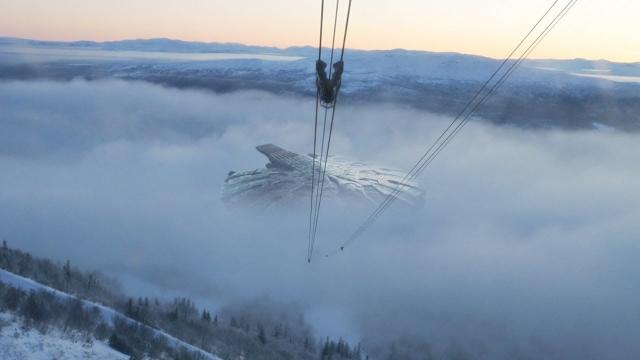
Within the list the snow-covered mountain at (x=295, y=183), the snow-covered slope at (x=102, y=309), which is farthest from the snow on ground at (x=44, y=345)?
the snow-covered mountain at (x=295, y=183)

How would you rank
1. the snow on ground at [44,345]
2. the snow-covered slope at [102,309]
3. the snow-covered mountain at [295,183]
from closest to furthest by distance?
the snow on ground at [44,345]
the snow-covered slope at [102,309]
the snow-covered mountain at [295,183]

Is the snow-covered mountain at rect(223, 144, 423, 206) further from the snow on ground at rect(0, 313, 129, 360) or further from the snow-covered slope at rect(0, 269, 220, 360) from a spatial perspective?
the snow on ground at rect(0, 313, 129, 360)

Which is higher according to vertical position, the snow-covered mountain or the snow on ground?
the snow on ground

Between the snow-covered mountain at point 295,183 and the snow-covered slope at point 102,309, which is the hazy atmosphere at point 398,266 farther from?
the snow-covered slope at point 102,309

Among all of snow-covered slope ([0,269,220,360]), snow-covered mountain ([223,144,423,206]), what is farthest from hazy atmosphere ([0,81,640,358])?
snow-covered slope ([0,269,220,360])

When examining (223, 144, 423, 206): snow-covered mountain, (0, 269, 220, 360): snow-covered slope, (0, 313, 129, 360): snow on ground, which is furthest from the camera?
(223, 144, 423, 206): snow-covered mountain

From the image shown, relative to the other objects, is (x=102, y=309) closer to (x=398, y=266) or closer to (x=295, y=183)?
(x=295, y=183)

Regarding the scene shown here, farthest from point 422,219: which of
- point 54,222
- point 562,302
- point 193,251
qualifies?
point 54,222

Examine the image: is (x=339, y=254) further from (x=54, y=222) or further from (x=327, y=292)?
(x=54, y=222)
